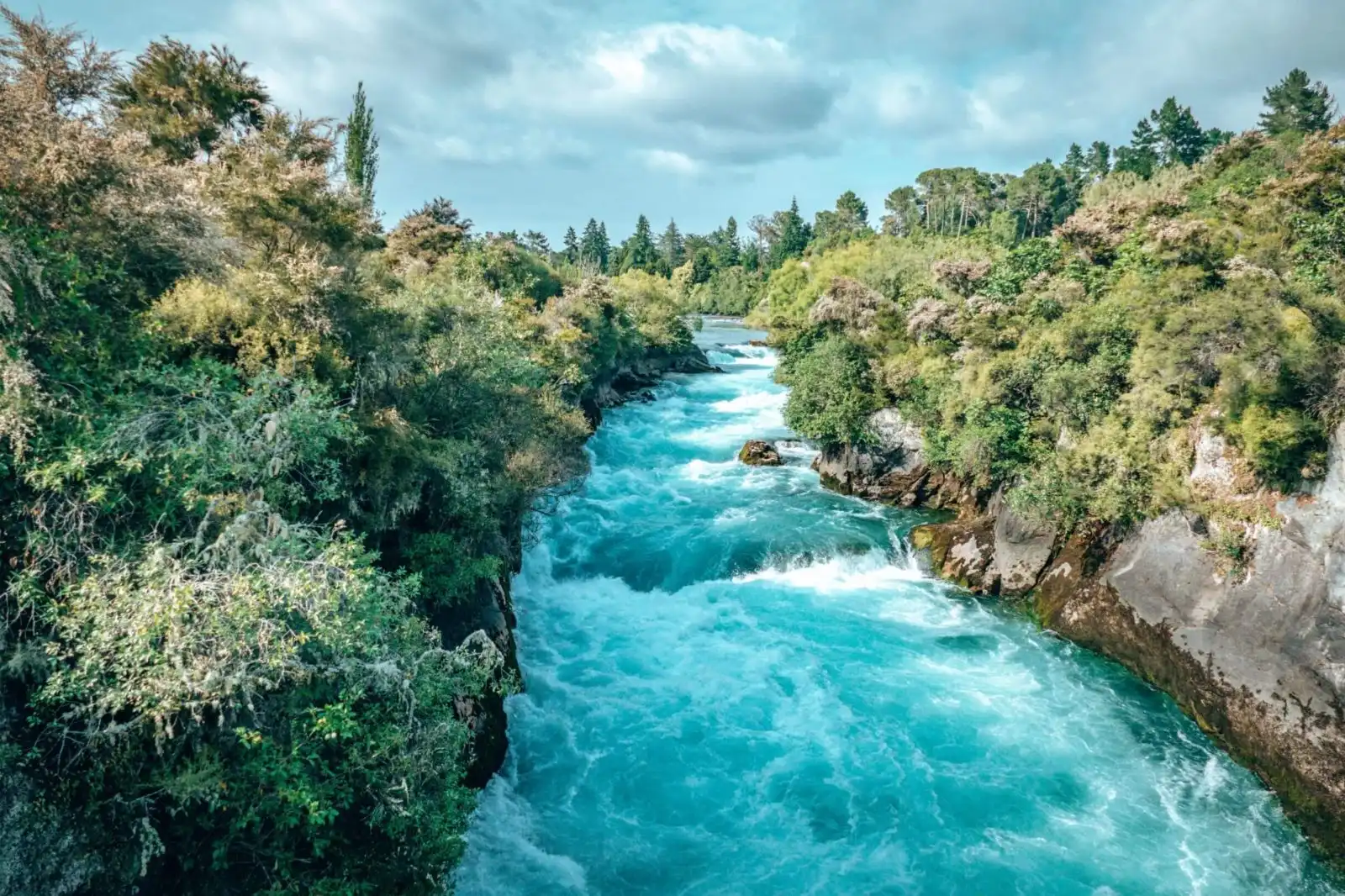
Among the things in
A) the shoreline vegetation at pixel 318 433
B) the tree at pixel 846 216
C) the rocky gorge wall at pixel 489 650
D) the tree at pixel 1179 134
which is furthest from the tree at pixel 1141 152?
the rocky gorge wall at pixel 489 650

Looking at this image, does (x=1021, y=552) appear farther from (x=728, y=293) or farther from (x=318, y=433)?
(x=728, y=293)

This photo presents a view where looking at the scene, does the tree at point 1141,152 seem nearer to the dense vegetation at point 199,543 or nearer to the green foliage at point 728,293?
the green foliage at point 728,293

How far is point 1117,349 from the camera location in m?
21.7

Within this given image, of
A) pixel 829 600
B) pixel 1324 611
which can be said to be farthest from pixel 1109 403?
pixel 829 600

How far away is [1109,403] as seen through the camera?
840 inches

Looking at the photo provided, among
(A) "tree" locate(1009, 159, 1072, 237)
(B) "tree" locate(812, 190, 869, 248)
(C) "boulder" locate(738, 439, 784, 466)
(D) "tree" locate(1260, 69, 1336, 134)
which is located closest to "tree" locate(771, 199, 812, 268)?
(B) "tree" locate(812, 190, 869, 248)

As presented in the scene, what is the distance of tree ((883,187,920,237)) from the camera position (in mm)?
106125

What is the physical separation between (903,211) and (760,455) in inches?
3493

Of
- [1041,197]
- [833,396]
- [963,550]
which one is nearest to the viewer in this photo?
[963,550]

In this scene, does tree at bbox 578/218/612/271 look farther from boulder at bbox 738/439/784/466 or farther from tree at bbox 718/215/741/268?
boulder at bbox 738/439/784/466

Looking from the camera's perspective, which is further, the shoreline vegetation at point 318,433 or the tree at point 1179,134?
the tree at point 1179,134

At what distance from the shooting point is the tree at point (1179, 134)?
81375 mm

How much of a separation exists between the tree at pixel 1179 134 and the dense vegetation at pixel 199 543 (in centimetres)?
10015

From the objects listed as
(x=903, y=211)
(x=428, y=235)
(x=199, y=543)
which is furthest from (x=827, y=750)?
(x=903, y=211)
